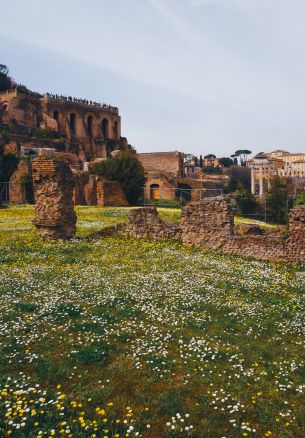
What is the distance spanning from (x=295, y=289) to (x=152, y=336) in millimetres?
5026

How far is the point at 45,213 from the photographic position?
54.1 ft

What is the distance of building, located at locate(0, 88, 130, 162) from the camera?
246 ft

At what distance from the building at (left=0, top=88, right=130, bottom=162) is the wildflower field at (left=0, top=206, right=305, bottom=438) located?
60947mm

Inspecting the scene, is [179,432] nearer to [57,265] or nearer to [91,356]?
[91,356]

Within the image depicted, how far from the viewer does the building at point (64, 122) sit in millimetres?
74938

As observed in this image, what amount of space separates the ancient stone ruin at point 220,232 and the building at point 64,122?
53280 millimetres

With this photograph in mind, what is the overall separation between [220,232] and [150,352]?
400 inches

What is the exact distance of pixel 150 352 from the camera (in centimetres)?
599

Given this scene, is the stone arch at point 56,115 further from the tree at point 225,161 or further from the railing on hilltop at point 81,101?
the tree at point 225,161

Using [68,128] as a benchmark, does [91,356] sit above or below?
below

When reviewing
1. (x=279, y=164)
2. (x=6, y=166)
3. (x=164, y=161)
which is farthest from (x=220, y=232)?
(x=279, y=164)

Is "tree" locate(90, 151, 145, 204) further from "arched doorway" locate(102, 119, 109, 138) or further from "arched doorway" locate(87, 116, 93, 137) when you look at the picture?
"arched doorway" locate(102, 119, 109, 138)

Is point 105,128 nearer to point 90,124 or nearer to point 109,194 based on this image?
point 90,124

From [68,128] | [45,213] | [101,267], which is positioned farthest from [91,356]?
[68,128]
